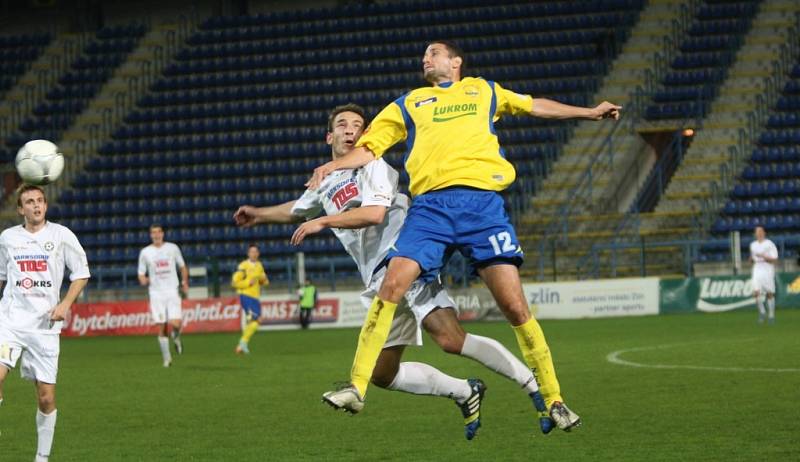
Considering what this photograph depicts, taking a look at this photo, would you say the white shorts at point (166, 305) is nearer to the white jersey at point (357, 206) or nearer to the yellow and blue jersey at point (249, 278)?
the yellow and blue jersey at point (249, 278)

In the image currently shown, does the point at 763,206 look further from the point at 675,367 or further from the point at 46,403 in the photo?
the point at 46,403

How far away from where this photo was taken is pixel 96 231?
37750 mm

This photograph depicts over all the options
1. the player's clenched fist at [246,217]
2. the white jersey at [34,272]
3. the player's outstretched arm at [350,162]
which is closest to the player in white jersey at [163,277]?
the white jersey at [34,272]

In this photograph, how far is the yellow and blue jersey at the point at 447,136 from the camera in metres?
8.20

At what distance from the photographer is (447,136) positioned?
823 cm

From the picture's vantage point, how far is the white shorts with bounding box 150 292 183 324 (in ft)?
70.8

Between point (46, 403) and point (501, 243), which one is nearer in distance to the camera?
point (501, 243)

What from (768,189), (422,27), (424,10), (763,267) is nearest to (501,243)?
(763,267)

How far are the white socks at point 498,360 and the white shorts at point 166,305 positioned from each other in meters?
13.3

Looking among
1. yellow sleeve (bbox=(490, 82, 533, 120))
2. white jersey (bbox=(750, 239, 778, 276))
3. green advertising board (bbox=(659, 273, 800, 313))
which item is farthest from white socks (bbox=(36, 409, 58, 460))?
green advertising board (bbox=(659, 273, 800, 313))

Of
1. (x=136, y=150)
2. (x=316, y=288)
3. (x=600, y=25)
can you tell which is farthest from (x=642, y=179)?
(x=136, y=150)

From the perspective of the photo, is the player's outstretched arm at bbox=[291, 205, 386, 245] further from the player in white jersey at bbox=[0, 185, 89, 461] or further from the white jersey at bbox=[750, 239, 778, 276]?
the white jersey at bbox=[750, 239, 778, 276]

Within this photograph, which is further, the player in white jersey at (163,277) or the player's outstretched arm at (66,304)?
the player in white jersey at (163,277)

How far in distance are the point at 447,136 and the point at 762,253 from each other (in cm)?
1920
